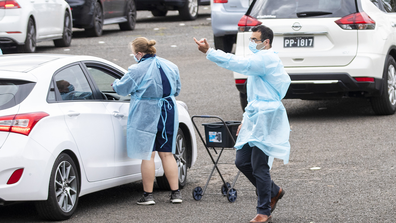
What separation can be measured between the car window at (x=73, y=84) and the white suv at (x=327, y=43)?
3992 mm

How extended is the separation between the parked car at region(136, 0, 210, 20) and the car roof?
15644 millimetres

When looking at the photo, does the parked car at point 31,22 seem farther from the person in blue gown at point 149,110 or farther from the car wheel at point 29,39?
the person in blue gown at point 149,110

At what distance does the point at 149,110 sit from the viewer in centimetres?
626

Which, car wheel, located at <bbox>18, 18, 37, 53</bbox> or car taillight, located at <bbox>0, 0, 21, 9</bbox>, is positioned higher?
car taillight, located at <bbox>0, 0, 21, 9</bbox>

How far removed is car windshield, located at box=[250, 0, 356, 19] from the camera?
9625 mm

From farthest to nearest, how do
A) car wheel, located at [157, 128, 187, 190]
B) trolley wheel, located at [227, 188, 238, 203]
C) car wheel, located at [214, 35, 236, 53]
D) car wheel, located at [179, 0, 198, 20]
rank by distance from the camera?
car wheel, located at [179, 0, 198, 20] < car wheel, located at [214, 35, 236, 53] < car wheel, located at [157, 128, 187, 190] < trolley wheel, located at [227, 188, 238, 203]

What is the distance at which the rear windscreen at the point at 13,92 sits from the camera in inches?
212

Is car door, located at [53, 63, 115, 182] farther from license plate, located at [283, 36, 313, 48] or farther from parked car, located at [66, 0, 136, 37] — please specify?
parked car, located at [66, 0, 136, 37]

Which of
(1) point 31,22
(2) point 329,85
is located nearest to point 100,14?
(1) point 31,22

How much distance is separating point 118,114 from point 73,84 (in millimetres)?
547

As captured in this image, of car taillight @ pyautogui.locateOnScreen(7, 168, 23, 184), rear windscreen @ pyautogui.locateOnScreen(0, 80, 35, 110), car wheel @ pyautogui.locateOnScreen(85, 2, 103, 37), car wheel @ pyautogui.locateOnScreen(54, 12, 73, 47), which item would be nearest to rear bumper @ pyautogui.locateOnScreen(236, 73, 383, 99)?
rear windscreen @ pyautogui.locateOnScreen(0, 80, 35, 110)

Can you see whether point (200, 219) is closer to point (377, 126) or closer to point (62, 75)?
point (62, 75)

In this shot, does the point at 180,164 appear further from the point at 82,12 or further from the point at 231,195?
the point at 82,12

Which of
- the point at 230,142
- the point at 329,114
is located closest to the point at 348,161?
the point at 230,142
